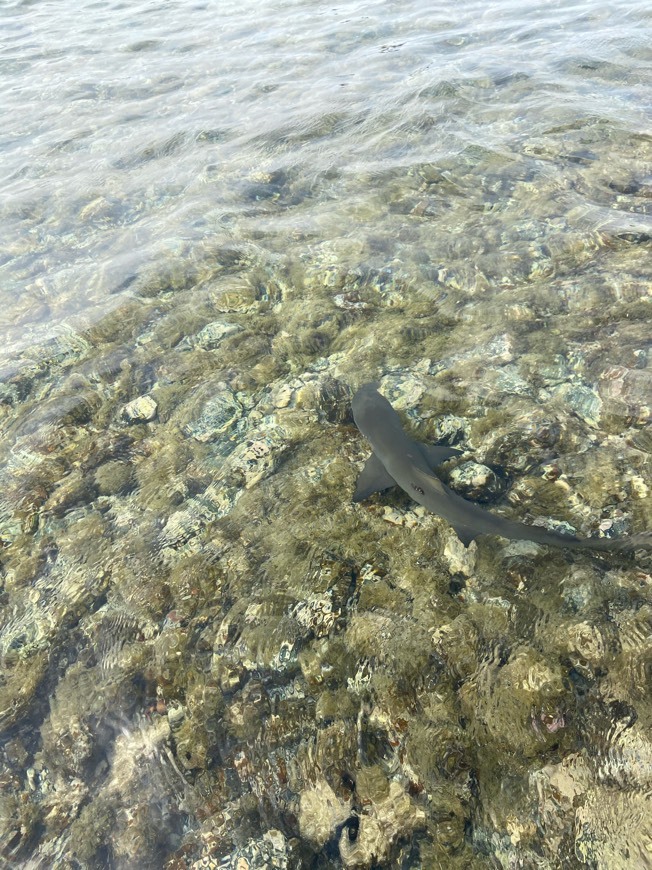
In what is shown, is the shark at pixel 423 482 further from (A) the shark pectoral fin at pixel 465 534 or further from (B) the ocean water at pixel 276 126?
(B) the ocean water at pixel 276 126

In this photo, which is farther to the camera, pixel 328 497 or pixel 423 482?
pixel 328 497

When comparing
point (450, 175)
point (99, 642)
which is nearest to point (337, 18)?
point (450, 175)

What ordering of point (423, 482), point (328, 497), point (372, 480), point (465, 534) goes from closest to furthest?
point (465, 534) → point (423, 482) → point (372, 480) → point (328, 497)

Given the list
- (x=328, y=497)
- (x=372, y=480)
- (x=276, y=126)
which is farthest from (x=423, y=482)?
(x=276, y=126)

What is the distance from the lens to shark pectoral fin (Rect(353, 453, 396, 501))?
4.75 meters

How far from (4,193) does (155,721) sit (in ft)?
39.2

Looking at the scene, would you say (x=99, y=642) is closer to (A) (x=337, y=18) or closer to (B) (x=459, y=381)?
(B) (x=459, y=381)

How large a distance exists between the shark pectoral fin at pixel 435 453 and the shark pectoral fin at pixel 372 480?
0.42 metres

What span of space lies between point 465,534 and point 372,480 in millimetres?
1045

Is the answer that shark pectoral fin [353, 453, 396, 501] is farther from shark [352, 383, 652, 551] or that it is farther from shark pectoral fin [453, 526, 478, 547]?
shark pectoral fin [453, 526, 478, 547]

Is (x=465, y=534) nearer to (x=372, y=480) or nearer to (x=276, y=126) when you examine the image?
(x=372, y=480)

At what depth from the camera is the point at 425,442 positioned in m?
5.34

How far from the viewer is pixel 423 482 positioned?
14.8ft

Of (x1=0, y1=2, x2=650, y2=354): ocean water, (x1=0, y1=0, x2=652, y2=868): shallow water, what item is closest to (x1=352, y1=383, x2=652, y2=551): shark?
(x1=0, y1=0, x2=652, y2=868): shallow water
